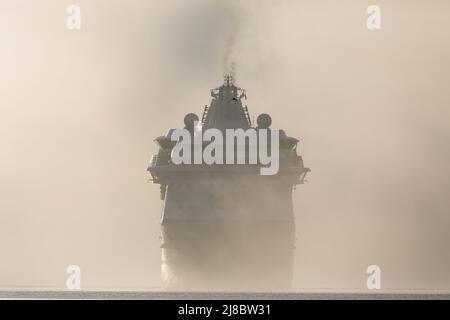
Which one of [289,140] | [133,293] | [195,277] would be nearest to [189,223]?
[195,277]

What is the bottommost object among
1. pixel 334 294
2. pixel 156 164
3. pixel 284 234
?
pixel 334 294

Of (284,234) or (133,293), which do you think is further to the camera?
(133,293)

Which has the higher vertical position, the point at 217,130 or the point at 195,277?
the point at 217,130

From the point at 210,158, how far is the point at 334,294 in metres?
33.4

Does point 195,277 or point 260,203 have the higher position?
point 260,203
